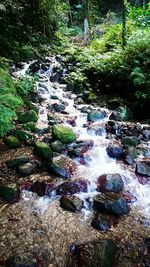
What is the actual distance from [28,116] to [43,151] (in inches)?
73.8

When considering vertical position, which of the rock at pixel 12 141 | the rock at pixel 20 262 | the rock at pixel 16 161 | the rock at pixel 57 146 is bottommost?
→ the rock at pixel 57 146

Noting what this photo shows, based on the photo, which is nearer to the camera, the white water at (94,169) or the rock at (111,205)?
the rock at (111,205)

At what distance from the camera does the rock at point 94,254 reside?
3713 millimetres

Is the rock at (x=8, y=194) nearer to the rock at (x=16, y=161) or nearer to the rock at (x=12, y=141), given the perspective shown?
the rock at (x=16, y=161)

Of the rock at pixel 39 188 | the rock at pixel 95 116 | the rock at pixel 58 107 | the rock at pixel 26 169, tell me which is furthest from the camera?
the rock at pixel 58 107

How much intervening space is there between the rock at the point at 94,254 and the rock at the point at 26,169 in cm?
201

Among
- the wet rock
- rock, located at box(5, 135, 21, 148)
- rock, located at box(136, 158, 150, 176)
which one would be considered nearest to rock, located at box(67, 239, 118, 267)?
the wet rock

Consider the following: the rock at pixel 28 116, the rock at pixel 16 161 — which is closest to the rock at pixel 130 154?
the rock at pixel 16 161

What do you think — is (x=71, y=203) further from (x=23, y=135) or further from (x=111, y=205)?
(x=23, y=135)

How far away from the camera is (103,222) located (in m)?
4.50

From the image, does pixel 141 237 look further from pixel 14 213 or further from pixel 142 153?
pixel 142 153

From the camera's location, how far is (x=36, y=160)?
6051 millimetres

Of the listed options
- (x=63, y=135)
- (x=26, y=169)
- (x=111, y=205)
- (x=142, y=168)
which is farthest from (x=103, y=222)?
(x=63, y=135)

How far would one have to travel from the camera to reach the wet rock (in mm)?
4445
